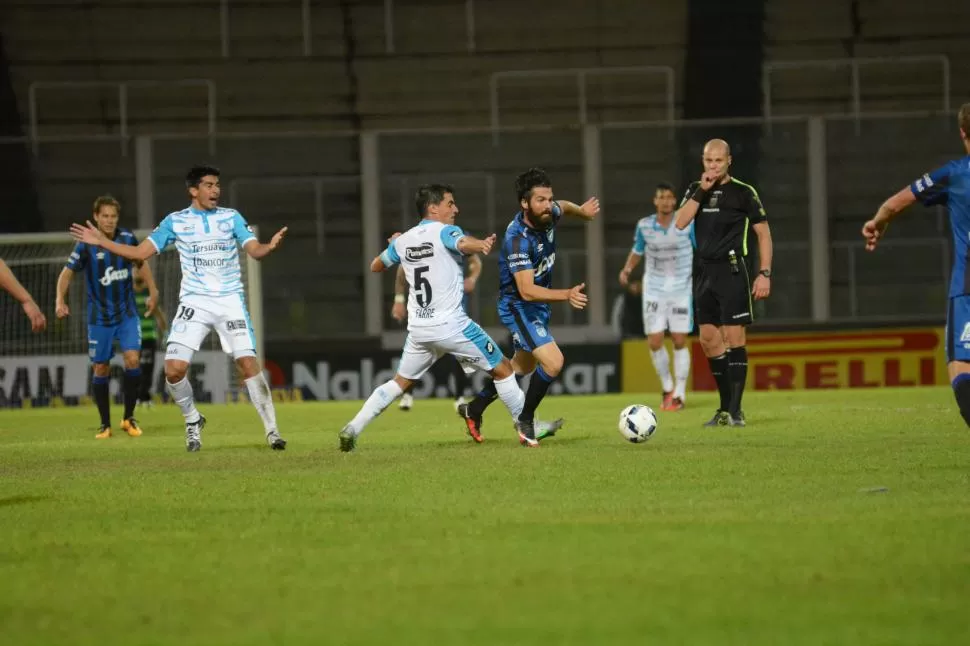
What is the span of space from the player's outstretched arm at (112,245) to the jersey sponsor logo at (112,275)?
3.25m

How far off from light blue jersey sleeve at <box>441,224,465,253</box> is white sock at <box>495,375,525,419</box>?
102 centimetres

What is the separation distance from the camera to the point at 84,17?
24859 millimetres

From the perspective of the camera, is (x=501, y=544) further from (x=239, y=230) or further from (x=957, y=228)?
(x=239, y=230)

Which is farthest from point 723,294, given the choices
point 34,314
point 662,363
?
point 34,314

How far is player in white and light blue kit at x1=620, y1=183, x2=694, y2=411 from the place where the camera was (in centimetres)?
1541

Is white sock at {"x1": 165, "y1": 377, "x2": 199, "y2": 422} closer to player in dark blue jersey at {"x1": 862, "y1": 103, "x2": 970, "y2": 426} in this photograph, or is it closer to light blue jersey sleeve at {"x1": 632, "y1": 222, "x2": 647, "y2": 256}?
player in dark blue jersey at {"x1": 862, "y1": 103, "x2": 970, "y2": 426}

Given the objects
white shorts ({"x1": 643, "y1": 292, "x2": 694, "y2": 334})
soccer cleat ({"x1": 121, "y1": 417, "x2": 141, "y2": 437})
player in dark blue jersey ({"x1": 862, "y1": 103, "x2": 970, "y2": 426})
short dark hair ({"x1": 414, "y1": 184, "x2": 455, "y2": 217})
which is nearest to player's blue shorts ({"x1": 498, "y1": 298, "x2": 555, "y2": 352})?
short dark hair ({"x1": 414, "y1": 184, "x2": 455, "y2": 217})

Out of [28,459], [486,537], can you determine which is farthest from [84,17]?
[486,537]

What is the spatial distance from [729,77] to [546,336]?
14878mm

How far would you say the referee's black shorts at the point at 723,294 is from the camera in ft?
38.7

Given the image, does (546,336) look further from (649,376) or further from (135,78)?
(135,78)

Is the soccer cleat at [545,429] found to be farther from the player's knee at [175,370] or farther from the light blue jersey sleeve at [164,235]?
the light blue jersey sleeve at [164,235]

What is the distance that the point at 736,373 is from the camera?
39.3ft

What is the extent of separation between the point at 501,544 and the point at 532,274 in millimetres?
4426
